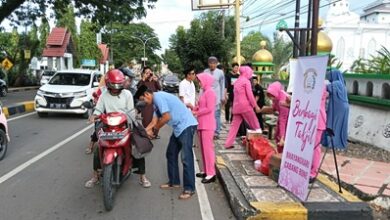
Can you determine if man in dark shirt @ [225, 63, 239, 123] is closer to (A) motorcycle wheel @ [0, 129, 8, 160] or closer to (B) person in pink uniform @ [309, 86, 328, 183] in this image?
(A) motorcycle wheel @ [0, 129, 8, 160]

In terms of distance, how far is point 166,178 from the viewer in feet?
23.1

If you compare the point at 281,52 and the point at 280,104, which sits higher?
the point at 281,52

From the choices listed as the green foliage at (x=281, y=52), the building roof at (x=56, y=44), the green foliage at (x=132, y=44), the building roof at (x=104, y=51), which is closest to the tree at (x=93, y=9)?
the green foliage at (x=281, y=52)

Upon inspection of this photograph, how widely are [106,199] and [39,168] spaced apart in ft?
8.87

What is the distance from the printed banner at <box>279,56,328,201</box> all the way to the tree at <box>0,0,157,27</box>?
18423 mm

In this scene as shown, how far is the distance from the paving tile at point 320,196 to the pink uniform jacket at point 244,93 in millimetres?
3041

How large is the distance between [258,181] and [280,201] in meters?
1.01

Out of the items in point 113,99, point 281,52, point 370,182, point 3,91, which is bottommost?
point 3,91

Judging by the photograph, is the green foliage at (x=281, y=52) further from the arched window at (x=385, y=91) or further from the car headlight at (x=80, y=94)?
the arched window at (x=385, y=91)

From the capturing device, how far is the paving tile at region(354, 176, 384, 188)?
633cm

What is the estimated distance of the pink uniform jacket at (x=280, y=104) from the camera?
23.2 feet

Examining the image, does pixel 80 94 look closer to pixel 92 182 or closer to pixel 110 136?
pixel 92 182

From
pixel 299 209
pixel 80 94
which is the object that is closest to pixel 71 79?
pixel 80 94

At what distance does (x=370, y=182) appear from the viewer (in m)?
6.45
